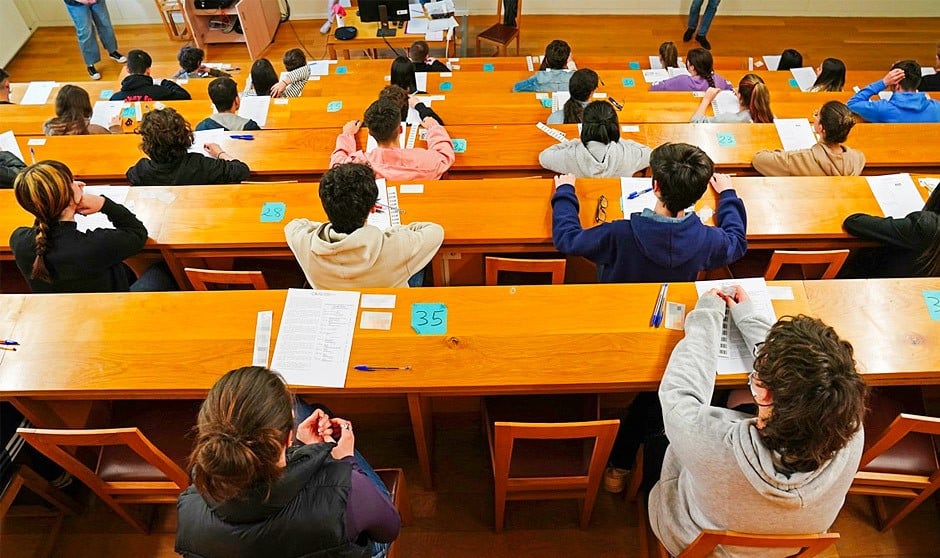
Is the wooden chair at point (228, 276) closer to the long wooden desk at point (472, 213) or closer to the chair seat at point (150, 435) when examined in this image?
the long wooden desk at point (472, 213)

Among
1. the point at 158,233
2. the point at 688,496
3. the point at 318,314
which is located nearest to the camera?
the point at 688,496

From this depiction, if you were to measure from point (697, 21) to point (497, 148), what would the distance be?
4302 mm

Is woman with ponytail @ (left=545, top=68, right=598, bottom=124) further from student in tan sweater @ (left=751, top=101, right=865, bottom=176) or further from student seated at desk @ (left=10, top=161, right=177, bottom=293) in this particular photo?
student seated at desk @ (left=10, top=161, right=177, bottom=293)

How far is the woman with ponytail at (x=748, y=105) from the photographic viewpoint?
3.36 metres

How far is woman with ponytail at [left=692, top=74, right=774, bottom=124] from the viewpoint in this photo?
336 cm

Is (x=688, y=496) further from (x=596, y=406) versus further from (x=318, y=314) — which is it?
(x=318, y=314)

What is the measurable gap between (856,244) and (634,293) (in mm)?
1276

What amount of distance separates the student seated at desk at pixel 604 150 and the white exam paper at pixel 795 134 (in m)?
0.92

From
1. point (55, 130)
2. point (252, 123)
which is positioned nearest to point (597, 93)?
point (252, 123)

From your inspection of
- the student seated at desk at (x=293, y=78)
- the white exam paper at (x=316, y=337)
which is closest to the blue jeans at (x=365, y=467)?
the white exam paper at (x=316, y=337)

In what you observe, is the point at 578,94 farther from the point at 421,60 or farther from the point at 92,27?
the point at 92,27

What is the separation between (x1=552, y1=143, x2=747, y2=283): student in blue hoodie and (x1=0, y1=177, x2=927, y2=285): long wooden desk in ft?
0.53

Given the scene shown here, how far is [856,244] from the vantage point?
2.48 meters

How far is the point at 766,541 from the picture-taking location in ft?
4.34
